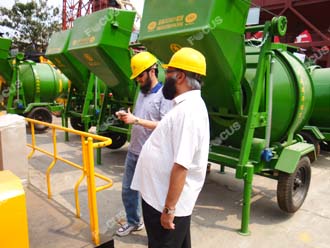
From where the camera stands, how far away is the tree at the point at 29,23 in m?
20.4

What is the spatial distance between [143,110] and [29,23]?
69.9 feet

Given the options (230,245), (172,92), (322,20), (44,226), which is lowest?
(230,245)

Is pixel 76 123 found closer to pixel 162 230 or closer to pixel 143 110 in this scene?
pixel 143 110

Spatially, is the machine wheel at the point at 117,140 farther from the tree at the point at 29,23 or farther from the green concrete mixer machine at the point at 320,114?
the tree at the point at 29,23

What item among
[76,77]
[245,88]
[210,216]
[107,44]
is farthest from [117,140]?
[245,88]

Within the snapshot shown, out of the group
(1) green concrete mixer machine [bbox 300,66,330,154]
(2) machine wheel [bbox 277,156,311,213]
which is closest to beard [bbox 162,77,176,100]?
(2) machine wheel [bbox 277,156,311,213]

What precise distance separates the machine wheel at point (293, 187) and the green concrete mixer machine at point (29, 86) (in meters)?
7.27

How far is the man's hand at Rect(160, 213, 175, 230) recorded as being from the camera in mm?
1720

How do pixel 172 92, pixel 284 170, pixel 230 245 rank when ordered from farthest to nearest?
pixel 284 170 < pixel 230 245 < pixel 172 92

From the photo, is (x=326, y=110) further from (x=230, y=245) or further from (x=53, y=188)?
(x=53, y=188)

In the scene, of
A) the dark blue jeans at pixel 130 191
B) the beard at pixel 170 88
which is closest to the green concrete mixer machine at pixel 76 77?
the dark blue jeans at pixel 130 191

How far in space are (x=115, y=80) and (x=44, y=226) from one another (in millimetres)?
3483

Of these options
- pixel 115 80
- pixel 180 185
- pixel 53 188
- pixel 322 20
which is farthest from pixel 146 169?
pixel 322 20

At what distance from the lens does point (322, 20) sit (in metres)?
13.8
